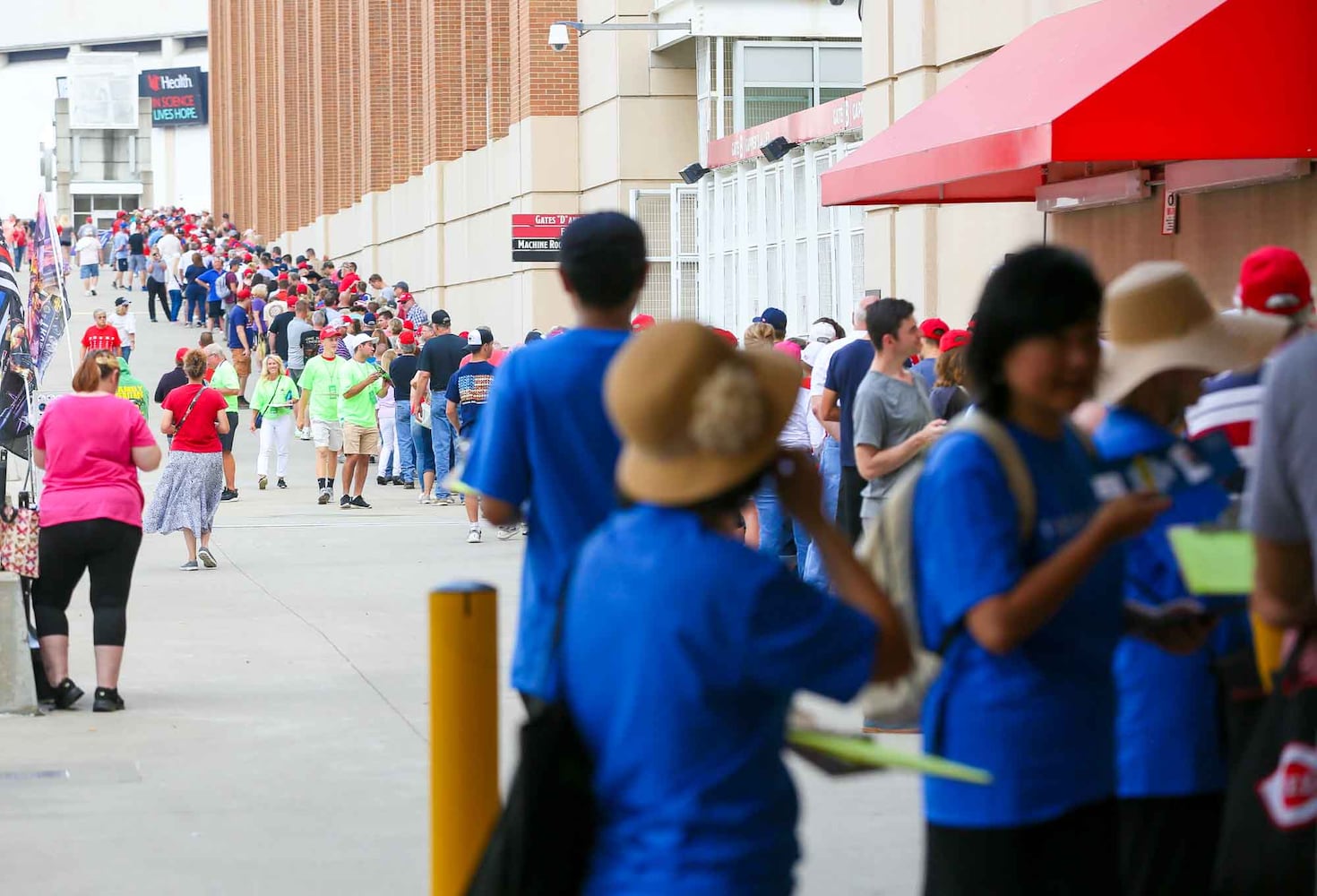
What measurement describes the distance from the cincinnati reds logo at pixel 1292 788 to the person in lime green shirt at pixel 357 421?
18.3m

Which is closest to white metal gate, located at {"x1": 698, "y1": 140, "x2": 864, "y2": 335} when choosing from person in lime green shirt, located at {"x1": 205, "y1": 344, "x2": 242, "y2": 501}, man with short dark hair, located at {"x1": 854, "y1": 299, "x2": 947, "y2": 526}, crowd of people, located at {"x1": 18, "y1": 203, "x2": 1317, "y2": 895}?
person in lime green shirt, located at {"x1": 205, "y1": 344, "x2": 242, "y2": 501}

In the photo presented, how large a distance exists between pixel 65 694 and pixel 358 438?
39.3 feet

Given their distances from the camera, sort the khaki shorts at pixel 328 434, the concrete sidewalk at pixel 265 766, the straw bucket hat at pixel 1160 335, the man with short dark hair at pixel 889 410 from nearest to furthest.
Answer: the straw bucket hat at pixel 1160 335 < the concrete sidewalk at pixel 265 766 < the man with short dark hair at pixel 889 410 < the khaki shorts at pixel 328 434

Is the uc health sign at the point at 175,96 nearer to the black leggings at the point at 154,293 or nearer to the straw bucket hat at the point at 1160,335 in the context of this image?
the black leggings at the point at 154,293

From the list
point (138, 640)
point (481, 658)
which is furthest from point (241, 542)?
point (481, 658)

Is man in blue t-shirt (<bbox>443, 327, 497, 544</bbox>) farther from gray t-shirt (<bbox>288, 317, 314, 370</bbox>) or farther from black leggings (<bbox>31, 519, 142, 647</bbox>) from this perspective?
gray t-shirt (<bbox>288, 317, 314, 370</bbox>)

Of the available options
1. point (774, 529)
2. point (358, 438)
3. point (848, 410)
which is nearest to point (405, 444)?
point (358, 438)

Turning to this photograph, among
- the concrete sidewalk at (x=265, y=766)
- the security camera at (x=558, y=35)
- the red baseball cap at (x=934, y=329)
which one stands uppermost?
the security camera at (x=558, y=35)

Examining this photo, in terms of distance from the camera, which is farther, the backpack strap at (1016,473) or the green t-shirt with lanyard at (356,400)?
the green t-shirt with lanyard at (356,400)

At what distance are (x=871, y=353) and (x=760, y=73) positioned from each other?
56.1 ft

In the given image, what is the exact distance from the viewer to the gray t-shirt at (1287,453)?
3371 millimetres

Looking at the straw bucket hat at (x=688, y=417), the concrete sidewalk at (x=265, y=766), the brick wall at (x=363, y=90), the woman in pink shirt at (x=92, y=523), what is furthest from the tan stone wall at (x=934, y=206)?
the brick wall at (x=363, y=90)

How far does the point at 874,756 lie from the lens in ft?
9.82

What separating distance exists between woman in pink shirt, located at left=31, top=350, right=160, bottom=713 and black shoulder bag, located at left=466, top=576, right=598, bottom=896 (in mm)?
6771
